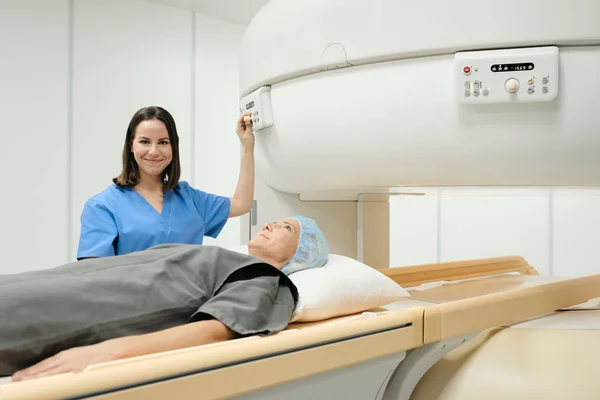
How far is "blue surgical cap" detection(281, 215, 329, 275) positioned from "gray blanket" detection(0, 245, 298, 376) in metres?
0.20

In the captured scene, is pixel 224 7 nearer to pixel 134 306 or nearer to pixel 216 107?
pixel 216 107

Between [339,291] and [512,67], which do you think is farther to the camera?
[339,291]

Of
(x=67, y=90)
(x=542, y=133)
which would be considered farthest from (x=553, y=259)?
(x=67, y=90)

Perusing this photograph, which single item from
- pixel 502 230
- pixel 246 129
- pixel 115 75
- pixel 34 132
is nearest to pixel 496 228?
pixel 502 230

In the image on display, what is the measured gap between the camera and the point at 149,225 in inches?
59.7

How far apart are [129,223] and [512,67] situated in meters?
1.03

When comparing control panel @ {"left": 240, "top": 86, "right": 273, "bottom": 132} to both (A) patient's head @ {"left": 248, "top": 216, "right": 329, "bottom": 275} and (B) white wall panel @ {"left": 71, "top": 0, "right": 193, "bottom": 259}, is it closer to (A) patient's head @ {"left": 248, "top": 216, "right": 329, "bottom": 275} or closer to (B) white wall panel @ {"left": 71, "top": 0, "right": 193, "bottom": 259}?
(A) patient's head @ {"left": 248, "top": 216, "right": 329, "bottom": 275}

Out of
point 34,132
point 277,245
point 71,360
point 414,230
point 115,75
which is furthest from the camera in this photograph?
point 414,230

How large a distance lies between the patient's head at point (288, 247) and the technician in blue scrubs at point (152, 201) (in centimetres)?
33

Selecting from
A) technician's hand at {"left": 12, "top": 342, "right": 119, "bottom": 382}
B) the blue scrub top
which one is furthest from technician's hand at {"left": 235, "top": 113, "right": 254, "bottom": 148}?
technician's hand at {"left": 12, "top": 342, "right": 119, "bottom": 382}

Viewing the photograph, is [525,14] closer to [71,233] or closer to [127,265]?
[127,265]

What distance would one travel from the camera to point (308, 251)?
1.34 metres

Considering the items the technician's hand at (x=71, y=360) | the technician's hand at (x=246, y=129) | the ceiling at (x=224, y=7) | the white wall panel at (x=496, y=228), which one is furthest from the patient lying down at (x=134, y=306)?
the ceiling at (x=224, y=7)

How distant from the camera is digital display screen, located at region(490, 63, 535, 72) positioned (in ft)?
3.42
